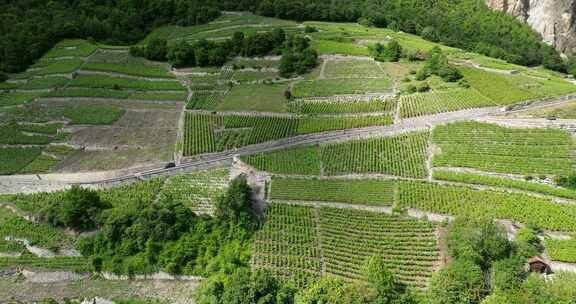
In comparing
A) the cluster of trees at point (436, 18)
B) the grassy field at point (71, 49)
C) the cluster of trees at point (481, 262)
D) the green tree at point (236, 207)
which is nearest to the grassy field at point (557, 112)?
the cluster of trees at point (481, 262)

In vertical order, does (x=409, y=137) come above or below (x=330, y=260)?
above

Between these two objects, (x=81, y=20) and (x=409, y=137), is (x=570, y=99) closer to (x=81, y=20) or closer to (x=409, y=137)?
(x=409, y=137)

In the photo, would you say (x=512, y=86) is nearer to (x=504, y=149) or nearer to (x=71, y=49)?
(x=504, y=149)

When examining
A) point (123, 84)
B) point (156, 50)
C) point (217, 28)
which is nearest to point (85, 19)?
point (156, 50)

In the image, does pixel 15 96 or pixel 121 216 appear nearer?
pixel 121 216

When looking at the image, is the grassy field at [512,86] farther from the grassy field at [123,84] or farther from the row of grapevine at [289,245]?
the grassy field at [123,84]

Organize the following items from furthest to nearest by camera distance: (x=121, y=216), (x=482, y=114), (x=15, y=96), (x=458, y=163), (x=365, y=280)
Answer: (x=15, y=96) < (x=482, y=114) < (x=458, y=163) < (x=121, y=216) < (x=365, y=280)

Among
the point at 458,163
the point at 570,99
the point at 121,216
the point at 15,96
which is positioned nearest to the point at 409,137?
the point at 458,163
